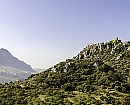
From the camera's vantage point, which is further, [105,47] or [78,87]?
[105,47]

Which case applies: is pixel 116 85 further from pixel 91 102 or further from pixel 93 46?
pixel 93 46

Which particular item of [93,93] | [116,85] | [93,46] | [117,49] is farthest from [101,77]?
[93,46]

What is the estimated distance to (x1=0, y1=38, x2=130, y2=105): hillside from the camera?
208 feet

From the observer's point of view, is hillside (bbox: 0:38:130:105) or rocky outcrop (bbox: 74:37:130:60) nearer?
hillside (bbox: 0:38:130:105)

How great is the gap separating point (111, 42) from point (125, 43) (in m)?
12.5

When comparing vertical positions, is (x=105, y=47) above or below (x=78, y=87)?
above

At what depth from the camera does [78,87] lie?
262 feet

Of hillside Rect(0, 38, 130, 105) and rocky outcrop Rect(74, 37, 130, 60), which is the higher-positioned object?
rocky outcrop Rect(74, 37, 130, 60)

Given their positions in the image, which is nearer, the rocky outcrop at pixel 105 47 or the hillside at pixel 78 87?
the hillside at pixel 78 87

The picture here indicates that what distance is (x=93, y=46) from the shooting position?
167 m

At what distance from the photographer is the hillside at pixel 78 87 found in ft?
208

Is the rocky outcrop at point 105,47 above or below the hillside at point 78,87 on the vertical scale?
above

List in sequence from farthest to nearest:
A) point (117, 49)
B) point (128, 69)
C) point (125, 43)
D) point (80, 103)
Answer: point (125, 43), point (117, 49), point (128, 69), point (80, 103)

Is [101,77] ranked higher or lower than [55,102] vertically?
higher
